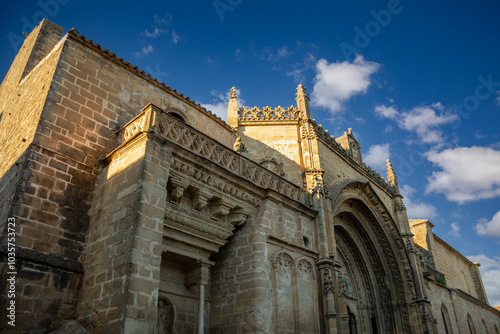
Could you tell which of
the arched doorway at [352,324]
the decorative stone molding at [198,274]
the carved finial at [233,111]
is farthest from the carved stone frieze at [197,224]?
the arched doorway at [352,324]

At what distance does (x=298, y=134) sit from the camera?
13.8 meters

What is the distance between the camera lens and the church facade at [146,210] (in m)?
6.60

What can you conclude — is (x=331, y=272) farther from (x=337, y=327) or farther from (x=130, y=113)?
(x=130, y=113)

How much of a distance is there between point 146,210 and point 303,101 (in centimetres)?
884

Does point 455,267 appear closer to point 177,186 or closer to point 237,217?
point 237,217

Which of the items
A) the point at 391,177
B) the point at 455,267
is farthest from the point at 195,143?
the point at 455,267

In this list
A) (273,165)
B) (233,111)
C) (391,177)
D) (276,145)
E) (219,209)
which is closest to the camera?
(219,209)

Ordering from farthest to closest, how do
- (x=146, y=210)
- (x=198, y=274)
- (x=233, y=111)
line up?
(x=233, y=111)
(x=198, y=274)
(x=146, y=210)

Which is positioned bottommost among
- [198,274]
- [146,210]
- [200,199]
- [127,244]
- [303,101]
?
[127,244]

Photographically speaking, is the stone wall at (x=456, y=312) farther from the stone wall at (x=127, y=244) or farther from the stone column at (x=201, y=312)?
the stone wall at (x=127, y=244)

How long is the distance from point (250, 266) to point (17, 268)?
174 inches

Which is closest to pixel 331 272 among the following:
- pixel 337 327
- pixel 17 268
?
pixel 337 327

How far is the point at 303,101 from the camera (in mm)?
14328

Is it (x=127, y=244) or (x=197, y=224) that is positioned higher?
(x=197, y=224)
